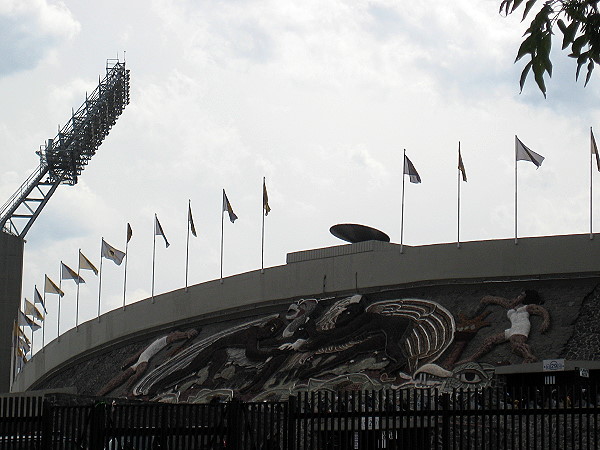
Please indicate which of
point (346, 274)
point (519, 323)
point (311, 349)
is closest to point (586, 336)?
point (519, 323)

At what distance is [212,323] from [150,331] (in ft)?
16.5

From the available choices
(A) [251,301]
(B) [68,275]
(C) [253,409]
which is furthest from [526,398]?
(B) [68,275]

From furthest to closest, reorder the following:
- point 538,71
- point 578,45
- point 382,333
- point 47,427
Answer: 1. point 382,333
2. point 47,427
3. point 578,45
4. point 538,71

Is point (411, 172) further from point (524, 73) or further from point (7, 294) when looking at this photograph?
point (524, 73)

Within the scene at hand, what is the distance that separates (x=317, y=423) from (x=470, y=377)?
24611 mm

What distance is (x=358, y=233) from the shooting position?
1945 inches

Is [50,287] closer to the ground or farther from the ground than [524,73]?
farther from the ground

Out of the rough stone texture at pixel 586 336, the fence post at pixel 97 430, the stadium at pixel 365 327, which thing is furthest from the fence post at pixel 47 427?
the rough stone texture at pixel 586 336

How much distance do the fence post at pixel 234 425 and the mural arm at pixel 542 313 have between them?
83.7 ft

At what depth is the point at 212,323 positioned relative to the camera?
168ft

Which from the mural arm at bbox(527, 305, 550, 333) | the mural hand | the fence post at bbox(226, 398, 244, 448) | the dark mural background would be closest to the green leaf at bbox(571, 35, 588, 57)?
the fence post at bbox(226, 398, 244, 448)

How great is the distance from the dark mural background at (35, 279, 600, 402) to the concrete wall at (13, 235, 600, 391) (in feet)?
1.85

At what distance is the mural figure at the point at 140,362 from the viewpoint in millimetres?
50625

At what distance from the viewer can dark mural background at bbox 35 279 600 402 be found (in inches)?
1500
